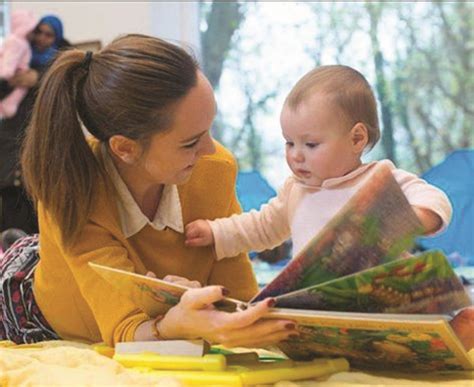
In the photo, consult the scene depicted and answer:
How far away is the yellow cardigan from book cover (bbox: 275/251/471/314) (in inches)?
14.3

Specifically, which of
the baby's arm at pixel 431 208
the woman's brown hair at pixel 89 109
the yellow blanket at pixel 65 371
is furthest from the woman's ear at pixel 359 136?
the yellow blanket at pixel 65 371

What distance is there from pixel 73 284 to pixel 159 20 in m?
2.60

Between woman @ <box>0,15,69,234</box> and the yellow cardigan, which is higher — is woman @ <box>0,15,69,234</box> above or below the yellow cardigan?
below

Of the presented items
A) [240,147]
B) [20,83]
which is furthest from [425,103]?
[20,83]

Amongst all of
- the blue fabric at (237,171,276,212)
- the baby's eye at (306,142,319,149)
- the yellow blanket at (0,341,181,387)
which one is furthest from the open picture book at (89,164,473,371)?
the blue fabric at (237,171,276,212)

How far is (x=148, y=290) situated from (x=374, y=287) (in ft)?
1.09

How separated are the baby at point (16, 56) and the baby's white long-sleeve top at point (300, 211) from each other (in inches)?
85.6

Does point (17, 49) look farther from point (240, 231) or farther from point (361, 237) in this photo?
point (361, 237)

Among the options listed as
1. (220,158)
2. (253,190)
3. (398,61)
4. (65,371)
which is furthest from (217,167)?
(398,61)

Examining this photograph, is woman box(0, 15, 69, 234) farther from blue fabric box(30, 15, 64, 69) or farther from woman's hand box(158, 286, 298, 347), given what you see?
woman's hand box(158, 286, 298, 347)

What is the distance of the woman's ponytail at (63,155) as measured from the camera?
4.67 feet

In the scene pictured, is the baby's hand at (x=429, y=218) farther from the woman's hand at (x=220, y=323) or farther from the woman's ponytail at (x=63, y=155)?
the woman's ponytail at (x=63, y=155)

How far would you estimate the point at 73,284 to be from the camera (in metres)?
1.58

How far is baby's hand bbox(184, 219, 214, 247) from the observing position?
1.61 metres
